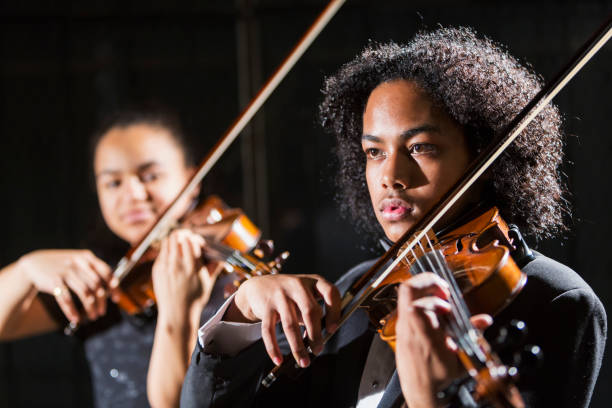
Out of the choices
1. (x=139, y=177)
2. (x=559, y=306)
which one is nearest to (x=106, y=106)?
(x=139, y=177)

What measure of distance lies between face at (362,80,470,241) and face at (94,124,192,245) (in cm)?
48

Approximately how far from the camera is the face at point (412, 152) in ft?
2.28

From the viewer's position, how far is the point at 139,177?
1110mm

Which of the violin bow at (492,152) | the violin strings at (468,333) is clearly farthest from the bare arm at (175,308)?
the violin strings at (468,333)

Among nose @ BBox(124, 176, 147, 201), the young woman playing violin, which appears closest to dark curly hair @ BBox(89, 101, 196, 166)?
the young woman playing violin

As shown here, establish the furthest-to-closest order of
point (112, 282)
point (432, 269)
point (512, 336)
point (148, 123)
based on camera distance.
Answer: point (148, 123) < point (112, 282) < point (432, 269) < point (512, 336)

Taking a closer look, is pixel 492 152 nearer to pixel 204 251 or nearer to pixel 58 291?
A: pixel 204 251

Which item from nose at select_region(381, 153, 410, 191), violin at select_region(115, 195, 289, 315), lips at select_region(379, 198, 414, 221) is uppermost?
nose at select_region(381, 153, 410, 191)

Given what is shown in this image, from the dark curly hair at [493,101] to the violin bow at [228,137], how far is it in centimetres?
8

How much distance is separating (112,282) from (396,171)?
2.01 ft

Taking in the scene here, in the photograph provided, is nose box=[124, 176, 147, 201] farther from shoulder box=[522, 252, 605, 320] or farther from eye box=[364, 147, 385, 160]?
shoulder box=[522, 252, 605, 320]

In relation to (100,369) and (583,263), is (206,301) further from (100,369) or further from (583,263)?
(583,263)

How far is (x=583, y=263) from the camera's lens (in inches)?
29.5

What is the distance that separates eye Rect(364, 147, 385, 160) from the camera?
723 millimetres
